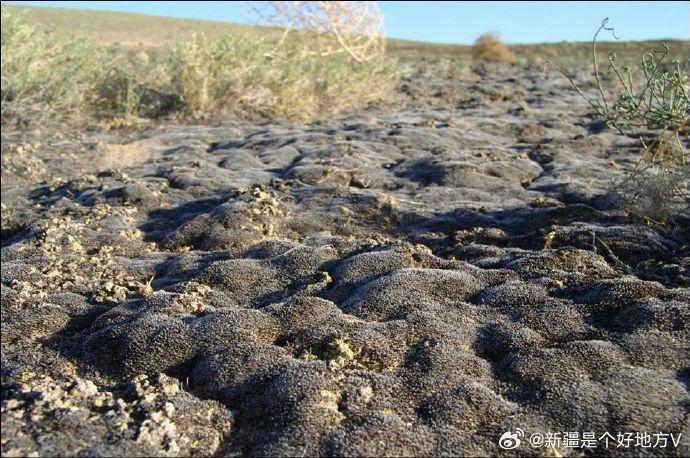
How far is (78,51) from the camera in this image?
8922mm

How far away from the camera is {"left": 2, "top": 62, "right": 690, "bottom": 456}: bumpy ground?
6.82 ft

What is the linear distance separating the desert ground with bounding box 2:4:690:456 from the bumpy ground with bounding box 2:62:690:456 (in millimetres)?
11

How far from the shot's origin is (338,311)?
2857 millimetres

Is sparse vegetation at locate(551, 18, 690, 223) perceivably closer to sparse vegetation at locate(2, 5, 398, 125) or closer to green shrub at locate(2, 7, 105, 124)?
sparse vegetation at locate(2, 5, 398, 125)

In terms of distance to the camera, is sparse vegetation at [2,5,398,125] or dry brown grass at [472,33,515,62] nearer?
sparse vegetation at [2,5,398,125]

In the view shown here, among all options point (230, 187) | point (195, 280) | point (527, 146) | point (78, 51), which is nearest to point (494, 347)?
point (195, 280)

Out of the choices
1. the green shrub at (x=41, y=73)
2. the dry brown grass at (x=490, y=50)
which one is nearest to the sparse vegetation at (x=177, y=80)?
the green shrub at (x=41, y=73)

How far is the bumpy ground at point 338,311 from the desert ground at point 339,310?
11 millimetres

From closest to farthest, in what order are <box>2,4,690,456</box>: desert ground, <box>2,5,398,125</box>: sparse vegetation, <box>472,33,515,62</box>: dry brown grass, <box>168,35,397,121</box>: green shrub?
<box>2,4,690,456</box>: desert ground
<box>2,5,398,125</box>: sparse vegetation
<box>168,35,397,121</box>: green shrub
<box>472,33,515,62</box>: dry brown grass

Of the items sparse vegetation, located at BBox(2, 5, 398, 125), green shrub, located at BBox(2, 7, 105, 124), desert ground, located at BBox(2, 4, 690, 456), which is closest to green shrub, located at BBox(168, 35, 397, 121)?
sparse vegetation, located at BBox(2, 5, 398, 125)

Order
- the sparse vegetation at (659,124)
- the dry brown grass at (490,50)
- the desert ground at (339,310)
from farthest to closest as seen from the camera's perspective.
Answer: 1. the dry brown grass at (490,50)
2. the sparse vegetation at (659,124)
3. the desert ground at (339,310)

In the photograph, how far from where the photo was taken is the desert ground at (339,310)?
2.07 metres

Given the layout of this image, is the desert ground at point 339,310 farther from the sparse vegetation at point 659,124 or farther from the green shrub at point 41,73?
the green shrub at point 41,73

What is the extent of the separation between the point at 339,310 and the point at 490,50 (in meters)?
17.3
